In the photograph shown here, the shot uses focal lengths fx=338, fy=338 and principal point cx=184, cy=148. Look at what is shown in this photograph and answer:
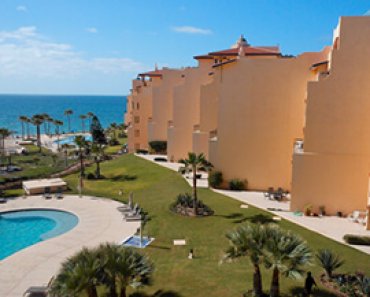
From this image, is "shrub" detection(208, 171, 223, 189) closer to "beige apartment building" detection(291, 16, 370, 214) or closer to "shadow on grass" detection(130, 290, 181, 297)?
"beige apartment building" detection(291, 16, 370, 214)

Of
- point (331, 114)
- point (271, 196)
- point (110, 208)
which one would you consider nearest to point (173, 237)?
point (110, 208)

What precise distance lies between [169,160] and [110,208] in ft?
60.9

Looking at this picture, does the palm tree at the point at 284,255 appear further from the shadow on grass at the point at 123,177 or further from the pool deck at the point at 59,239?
the shadow on grass at the point at 123,177

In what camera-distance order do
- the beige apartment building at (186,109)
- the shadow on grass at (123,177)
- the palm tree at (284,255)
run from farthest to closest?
the beige apartment building at (186,109) < the shadow on grass at (123,177) < the palm tree at (284,255)

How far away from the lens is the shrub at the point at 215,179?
106 ft

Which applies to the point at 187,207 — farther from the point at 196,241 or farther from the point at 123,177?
the point at 123,177

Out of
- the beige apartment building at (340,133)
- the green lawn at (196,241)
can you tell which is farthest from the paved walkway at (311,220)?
the beige apartment building at (340,133)

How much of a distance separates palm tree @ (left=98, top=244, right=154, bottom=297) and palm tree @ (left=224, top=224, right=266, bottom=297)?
3.10 m

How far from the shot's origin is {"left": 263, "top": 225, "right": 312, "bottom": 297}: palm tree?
38.1 ft

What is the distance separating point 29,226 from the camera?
87.4ft

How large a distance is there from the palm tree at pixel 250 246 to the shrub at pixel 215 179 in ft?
63.1

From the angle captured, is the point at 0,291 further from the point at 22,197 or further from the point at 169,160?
the point at 169,160

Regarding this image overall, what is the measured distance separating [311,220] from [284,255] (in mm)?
13454

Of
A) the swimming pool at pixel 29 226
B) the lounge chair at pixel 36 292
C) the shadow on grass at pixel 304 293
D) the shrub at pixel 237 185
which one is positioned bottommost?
the swimming pool at pixel 29 226
